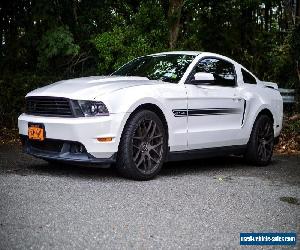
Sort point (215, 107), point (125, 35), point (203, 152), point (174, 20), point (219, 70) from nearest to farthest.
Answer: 1. point (203, 152)
2. point (215, 107)
3. point (219, 70)
4. point (125, 35)
5. point (174, 20)

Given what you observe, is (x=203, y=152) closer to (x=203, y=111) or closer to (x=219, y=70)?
(x=203, y=111)

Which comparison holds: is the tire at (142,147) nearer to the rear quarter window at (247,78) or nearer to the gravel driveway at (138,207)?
the gravel driveway at (138,207)

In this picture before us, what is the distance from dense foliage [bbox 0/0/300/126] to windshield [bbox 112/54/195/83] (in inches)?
187

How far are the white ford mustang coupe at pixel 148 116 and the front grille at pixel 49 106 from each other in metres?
0.01

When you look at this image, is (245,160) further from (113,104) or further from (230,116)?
(113,104)

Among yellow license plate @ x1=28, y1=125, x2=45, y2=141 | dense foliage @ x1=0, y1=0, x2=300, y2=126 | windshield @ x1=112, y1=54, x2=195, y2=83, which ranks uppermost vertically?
dense foliage @ x1=0, y1=0, x2=300, y2=126

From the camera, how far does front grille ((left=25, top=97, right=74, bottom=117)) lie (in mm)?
6055

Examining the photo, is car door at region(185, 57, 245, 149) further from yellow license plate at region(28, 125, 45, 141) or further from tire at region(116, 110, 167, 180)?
yellow license plate at region(28, 125, 45, 141)

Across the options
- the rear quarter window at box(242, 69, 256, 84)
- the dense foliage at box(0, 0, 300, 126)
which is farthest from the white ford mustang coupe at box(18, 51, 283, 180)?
the dense foliage at box(0, 0, 300, 126)

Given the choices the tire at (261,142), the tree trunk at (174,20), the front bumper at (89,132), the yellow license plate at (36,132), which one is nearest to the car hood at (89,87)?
the front bumper at (89,132)

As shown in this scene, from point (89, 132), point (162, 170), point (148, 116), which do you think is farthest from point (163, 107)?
point (162, 170)

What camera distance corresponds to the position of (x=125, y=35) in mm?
13023

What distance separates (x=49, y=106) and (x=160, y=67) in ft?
5.68

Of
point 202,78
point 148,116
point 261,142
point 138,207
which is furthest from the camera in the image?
point 261,142
